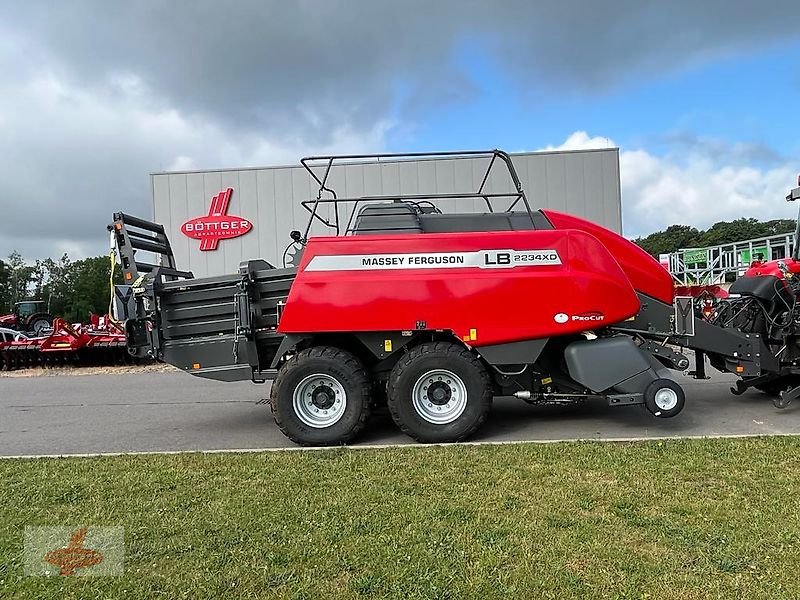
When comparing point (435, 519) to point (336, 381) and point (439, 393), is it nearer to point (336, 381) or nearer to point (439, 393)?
point (439, 393)

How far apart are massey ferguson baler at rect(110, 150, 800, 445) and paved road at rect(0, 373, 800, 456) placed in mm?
519

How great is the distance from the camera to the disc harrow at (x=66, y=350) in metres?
15.2

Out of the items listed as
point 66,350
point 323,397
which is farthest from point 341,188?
Answer: point 323,397

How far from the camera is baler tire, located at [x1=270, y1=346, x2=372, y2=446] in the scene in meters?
6.24

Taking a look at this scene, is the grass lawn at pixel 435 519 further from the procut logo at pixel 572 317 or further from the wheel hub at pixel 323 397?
the procut logo at pixel 572 317

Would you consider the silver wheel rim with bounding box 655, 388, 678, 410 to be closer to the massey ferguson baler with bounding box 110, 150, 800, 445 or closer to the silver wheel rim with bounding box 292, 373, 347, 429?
the massey ferguson baler with bounding box 110, 150, 800, 445

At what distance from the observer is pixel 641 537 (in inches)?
146

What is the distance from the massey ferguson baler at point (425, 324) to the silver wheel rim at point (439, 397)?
0.01 m

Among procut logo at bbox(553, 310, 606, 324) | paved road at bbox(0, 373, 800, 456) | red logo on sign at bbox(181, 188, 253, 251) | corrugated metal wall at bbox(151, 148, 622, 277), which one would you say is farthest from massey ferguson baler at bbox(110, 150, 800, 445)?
red logo on sign at bbox(181, 188, 253, 251)

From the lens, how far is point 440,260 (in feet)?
20.1

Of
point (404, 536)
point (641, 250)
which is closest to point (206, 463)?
point (404, 536)

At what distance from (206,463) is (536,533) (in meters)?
2.99

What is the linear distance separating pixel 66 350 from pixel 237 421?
9.39m

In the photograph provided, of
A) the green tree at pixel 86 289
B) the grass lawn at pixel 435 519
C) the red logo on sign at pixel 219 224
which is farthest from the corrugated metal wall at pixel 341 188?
the green tree at pixel 86 289
